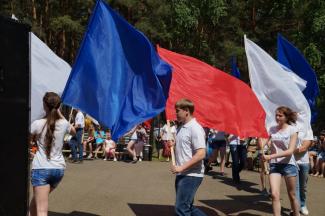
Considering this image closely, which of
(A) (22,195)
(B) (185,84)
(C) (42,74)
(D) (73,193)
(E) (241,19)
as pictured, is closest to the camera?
(A) (22,195)

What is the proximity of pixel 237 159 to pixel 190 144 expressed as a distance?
640 cm

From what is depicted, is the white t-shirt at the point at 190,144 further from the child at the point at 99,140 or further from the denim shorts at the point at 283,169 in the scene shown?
the child at the point at 99,140

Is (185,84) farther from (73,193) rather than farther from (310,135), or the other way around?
(73,193)

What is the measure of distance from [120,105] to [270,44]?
25967 mm

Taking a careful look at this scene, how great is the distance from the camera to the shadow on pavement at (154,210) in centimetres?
873

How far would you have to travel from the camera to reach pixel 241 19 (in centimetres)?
3133

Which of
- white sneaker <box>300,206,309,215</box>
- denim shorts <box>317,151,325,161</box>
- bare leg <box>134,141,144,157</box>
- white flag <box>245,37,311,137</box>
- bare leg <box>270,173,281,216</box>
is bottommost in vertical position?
white sneaker <box>300,206,309,215</box>

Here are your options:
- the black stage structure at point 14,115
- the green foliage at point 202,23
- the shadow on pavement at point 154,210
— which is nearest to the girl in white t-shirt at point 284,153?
the shadow on pavement at point 154,210

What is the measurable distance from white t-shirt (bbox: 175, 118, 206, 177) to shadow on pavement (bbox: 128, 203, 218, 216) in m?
2.36

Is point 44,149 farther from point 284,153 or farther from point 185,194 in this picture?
point 284,153

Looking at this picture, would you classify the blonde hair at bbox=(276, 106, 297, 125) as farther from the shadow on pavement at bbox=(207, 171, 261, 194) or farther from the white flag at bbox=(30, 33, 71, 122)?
the shadow on pavement at bbox=(207, 171, 261, 194)

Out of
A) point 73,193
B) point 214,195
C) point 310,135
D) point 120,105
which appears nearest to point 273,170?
point 310,135

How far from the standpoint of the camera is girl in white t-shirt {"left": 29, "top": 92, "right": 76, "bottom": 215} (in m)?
6.13

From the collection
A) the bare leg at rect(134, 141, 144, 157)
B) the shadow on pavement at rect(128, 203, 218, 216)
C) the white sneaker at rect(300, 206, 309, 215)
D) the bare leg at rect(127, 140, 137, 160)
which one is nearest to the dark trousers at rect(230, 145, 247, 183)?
the shadow on pavement at rect(128, 203, 218, 216)
